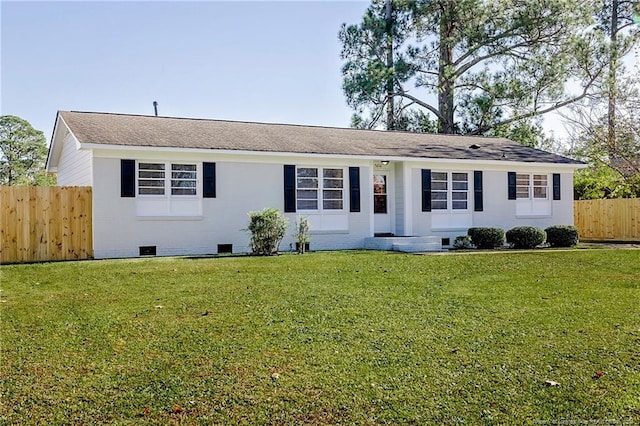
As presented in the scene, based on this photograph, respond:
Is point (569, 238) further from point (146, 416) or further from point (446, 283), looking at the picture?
point (146, 416)

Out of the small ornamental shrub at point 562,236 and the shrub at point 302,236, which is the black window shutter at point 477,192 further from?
the shrub at point 302,236

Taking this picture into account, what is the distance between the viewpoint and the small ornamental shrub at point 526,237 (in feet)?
56.1

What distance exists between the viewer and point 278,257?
43.8ft

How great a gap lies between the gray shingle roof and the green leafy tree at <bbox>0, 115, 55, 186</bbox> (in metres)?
17.3

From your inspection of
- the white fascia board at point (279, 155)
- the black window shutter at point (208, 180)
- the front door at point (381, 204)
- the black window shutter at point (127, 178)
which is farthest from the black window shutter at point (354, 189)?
the black window shutter at point (127, 178)

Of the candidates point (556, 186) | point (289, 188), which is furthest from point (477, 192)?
point (289, 188)

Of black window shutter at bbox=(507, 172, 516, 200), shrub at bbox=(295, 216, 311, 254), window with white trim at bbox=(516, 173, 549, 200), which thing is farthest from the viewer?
window with white trim at bbox=(516, 173, 549, 200)

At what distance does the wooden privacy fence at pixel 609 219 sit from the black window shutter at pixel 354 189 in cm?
1213

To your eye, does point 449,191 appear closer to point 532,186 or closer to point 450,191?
point 450,191

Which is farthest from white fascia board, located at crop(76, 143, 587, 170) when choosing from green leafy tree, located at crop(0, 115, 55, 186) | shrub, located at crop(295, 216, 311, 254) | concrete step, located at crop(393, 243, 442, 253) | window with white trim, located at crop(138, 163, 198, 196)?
green leafy tree, located at crop(0, 115, 55, 186)

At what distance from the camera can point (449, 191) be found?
1864 centimetres

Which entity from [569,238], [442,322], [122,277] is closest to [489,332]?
[442,322]

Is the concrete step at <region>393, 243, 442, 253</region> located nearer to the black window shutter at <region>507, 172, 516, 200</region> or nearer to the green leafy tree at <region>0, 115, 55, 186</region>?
the black window shutter at <region>507, 172, 516, 200</region>

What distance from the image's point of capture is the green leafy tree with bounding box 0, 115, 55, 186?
3195 centimetres
